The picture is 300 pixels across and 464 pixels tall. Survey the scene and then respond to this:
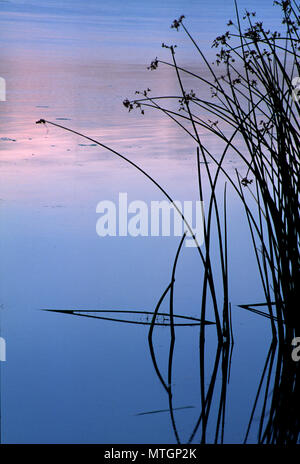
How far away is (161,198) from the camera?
10.4 feet

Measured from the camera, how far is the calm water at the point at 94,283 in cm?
145

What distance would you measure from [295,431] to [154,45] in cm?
682

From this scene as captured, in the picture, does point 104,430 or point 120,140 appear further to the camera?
point 120,140

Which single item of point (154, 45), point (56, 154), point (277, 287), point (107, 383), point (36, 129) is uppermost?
point (154, 45)

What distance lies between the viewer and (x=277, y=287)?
161 cm

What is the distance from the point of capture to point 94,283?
88.4 inches

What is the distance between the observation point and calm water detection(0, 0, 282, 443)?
1454mm

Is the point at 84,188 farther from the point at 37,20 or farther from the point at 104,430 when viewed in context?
the point at 37,20

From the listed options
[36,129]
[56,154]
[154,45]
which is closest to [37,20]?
[154,45]

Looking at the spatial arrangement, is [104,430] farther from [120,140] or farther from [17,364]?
[120,140]

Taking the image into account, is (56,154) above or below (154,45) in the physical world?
below
